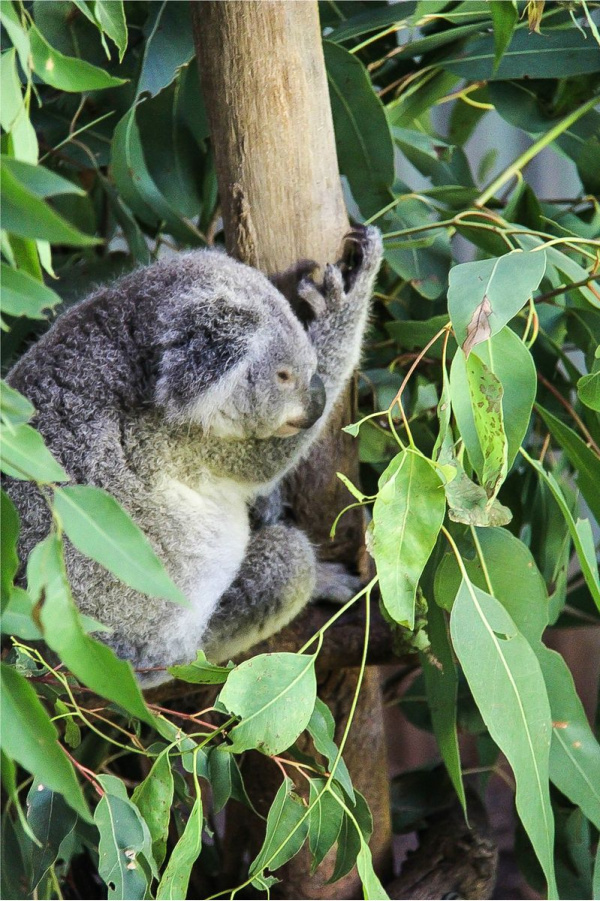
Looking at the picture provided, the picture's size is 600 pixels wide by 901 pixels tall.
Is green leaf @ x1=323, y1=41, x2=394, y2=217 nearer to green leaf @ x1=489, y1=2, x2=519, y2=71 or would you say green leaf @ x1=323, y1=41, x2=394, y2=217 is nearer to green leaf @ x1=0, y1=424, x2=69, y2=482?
green leaf @ x1=489, y1=2, x2=519, y2=71

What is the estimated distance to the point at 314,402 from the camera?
A: 1602 millimetres

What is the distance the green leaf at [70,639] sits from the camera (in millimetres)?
768

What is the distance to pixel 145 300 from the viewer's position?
1.60 m

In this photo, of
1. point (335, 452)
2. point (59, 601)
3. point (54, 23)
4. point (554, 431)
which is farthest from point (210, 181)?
point (59, 601)

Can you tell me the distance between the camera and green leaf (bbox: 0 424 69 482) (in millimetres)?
768

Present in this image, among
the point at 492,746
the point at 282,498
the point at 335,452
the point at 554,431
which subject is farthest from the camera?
the point at 492,746

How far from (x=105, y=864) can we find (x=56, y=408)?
784 mm

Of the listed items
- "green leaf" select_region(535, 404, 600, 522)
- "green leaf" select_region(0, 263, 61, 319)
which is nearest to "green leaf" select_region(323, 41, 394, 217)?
"green leaf" select_region(535, 404, 600, 522)

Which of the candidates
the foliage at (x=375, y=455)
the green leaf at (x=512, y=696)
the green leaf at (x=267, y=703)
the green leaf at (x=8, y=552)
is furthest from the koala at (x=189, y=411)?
the green leaf at (x=8, y=552)

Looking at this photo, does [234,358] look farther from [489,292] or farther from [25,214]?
[25,214]

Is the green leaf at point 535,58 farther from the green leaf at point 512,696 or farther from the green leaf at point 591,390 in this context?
the green leaf at point 512,696

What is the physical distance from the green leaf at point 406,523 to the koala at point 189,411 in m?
0.52

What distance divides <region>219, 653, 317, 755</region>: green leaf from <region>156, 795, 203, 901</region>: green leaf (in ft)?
0.37

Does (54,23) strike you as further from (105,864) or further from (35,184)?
(105,864)
